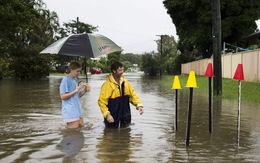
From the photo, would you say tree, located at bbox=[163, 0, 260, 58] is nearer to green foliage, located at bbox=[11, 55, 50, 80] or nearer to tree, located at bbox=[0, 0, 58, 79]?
tree, located at bbox=[0, 0, 58, 79]

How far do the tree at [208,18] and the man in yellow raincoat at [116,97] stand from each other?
1142 inches

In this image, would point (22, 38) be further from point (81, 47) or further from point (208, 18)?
point (81, 47)

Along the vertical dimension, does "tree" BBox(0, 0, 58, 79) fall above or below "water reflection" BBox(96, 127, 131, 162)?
A: above

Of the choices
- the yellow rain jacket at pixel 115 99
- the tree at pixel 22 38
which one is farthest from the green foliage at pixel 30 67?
the yellow rain jacket at pixel 115 99

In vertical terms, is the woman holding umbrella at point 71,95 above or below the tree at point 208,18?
below

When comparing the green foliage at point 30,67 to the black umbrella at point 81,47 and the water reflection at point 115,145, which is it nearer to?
the black umbrella at point 81,47

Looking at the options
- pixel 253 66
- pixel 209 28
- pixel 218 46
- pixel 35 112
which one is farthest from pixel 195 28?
pixel 35 112

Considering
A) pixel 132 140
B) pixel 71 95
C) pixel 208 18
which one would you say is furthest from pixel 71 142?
pixel 208 18

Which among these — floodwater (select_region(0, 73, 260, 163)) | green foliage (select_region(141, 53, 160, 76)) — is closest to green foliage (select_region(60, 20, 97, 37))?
green foliage (select_region(141, 53, 160, 76))

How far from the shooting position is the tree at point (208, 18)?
3381 cm

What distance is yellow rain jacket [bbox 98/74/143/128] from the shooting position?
6.17 metres

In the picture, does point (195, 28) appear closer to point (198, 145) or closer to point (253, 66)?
point (253, 66)

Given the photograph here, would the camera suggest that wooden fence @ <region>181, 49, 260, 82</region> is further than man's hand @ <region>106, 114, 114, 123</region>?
Yes

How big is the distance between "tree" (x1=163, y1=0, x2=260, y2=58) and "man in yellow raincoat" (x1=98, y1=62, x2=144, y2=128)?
29.0 metres
